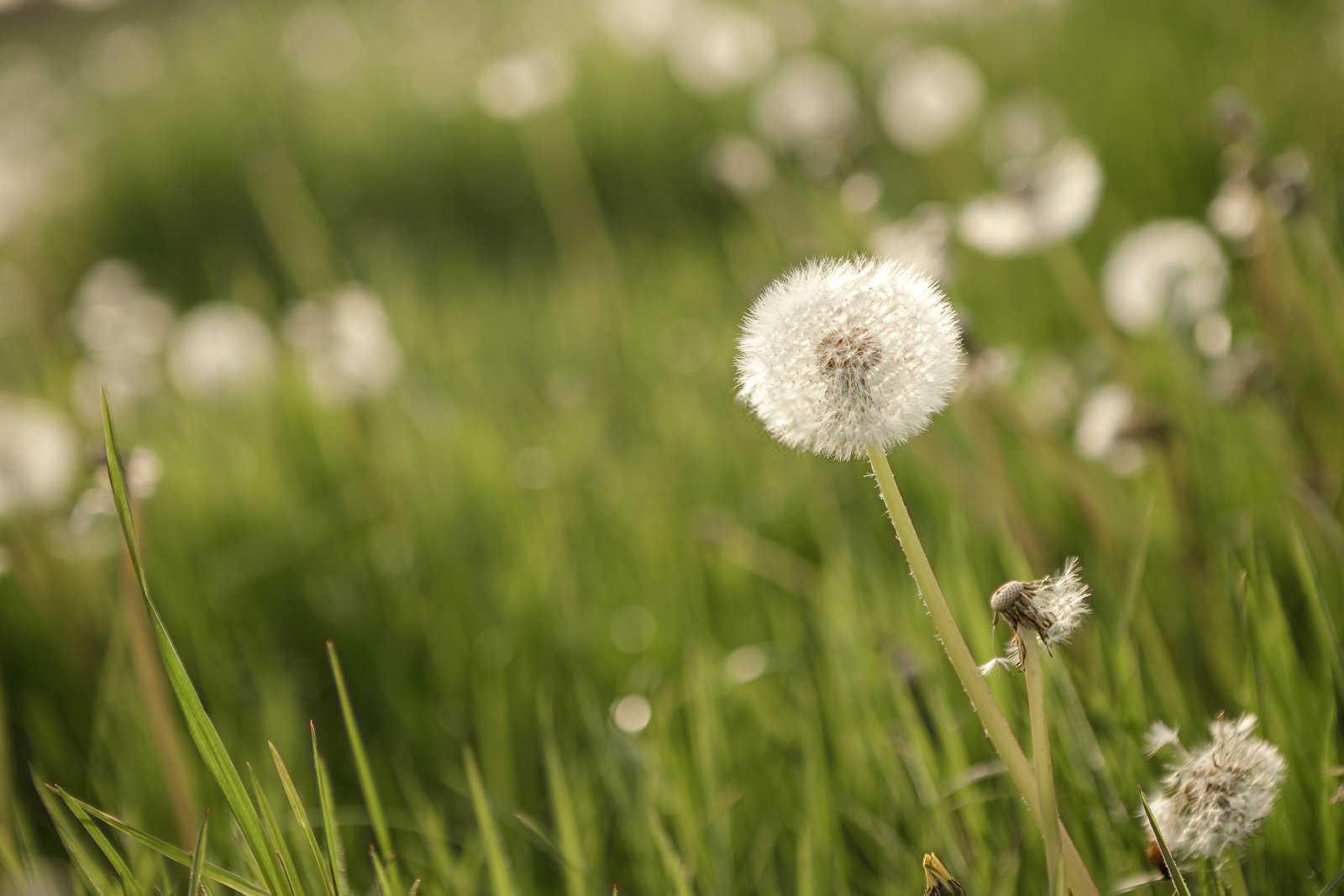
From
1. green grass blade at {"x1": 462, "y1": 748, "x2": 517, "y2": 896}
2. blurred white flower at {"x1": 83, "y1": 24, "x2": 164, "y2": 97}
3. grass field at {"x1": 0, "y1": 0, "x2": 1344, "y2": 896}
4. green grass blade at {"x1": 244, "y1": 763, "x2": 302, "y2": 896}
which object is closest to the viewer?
green grass blade at {"x1": 244, "y1": 763, "x2": 302, "y2": 896}

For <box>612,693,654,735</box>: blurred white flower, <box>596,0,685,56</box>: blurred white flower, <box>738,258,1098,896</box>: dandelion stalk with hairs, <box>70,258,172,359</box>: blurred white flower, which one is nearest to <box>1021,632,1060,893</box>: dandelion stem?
<box>738,258,1098,896</box>: dandelion stalk with hairs

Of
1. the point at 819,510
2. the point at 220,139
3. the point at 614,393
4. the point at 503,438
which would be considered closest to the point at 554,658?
the point at 819,510

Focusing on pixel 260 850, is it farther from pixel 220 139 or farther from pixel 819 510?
pixel 220 139

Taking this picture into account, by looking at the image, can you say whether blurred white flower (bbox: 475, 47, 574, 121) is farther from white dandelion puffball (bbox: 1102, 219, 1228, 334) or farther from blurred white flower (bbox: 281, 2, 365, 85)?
blurred white flower (bbox: 281, 2, 365, 85)

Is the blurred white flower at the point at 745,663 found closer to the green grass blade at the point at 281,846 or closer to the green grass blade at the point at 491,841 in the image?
the green grass blade at the point at 491,841

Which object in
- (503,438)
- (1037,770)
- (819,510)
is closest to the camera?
(1037,770)

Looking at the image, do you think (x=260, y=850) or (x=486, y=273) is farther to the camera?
(x=486, y=273)

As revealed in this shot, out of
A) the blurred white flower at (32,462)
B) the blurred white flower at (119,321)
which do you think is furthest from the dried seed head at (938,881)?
the blurred white flower at (119,321)
